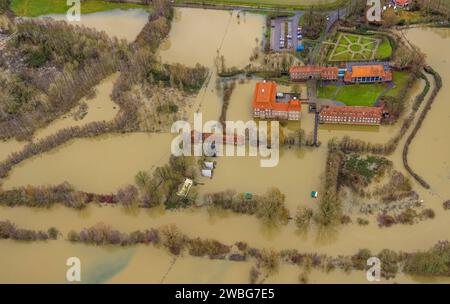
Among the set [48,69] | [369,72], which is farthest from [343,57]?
[48,69]

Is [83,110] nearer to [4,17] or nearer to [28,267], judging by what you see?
[28,267]

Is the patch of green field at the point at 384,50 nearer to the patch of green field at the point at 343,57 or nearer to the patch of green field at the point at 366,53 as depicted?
the patch of green field at the point at 366,53

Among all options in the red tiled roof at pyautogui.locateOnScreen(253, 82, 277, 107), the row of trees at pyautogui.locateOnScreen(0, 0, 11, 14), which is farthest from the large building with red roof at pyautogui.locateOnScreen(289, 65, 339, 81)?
the row of trees at pyautogui.locateOnScreen(0, 0, 11, 14)

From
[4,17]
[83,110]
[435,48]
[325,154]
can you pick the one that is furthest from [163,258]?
[4,17]

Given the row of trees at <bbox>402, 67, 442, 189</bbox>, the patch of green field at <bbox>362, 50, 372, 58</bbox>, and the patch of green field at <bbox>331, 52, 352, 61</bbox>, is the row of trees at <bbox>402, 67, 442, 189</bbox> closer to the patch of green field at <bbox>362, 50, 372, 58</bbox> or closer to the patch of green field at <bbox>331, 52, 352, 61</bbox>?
the patch of green field at <bbox>362, 50, 372, 58</bbox>

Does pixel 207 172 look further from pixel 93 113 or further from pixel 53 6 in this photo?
pixel 53 6

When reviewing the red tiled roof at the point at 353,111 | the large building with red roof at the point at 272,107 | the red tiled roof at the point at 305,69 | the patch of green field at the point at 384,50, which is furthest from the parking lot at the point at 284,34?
the red tiled roof at the point at 353,111
